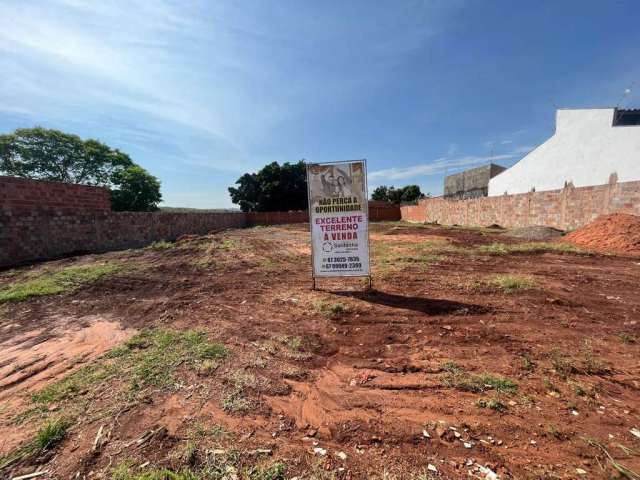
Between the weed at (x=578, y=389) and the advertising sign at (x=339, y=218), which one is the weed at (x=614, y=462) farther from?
the advertising sign at (x=339, y=218)

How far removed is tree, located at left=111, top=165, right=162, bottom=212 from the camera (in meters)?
24.0

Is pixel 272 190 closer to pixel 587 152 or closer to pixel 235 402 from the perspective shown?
pixel 587 152

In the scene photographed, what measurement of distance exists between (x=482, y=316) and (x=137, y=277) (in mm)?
7721

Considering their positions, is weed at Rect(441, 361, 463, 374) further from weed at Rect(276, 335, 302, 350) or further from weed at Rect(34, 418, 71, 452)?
weed at Rect(34, 418, 71, 452)

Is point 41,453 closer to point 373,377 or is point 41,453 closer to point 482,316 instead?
point 373,377

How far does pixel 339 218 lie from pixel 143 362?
11.9ft

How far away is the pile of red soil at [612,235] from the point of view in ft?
27.5

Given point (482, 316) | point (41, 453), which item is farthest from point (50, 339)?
point (482, 316)

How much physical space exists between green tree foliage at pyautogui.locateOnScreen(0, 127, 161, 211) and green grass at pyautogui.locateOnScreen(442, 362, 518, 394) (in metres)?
28.9

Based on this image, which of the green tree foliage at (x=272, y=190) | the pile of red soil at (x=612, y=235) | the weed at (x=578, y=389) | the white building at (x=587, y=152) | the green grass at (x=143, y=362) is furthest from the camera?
the green tree foliage at (x=272, y=190)

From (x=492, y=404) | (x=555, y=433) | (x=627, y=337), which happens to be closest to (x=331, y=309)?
(x=492, y=404)

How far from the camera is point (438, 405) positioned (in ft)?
7.03

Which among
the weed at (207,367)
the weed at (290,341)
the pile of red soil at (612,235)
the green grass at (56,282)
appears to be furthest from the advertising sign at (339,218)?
the pile of red soil at (612,235)

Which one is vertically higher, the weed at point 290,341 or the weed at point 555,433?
the weed at point 290,341
